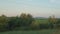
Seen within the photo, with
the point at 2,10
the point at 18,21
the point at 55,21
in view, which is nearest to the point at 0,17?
the point at 2,10

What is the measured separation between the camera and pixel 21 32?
1.56 meters

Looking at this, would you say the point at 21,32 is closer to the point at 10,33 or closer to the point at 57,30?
the point at 10,33

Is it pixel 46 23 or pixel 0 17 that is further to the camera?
pixel 46 23

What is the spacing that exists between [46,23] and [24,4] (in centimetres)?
40

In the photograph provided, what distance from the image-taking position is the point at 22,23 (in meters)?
1.59

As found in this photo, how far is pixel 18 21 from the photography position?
159cm

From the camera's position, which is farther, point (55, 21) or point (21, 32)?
point (55, 21)

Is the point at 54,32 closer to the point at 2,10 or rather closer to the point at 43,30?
the point at 43,30

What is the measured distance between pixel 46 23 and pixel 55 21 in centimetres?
13

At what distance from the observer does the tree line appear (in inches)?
60.8

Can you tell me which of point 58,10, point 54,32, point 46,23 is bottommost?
point 54,32

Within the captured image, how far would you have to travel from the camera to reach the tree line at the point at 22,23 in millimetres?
1545

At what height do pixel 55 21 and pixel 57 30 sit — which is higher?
pixel 55 21

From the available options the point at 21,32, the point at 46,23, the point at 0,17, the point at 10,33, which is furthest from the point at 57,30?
the point at 0,17
